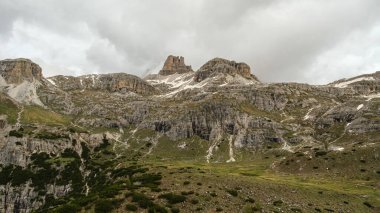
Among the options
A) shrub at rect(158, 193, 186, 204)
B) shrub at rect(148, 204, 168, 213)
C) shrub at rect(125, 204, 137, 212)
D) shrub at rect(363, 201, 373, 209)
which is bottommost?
shrub at rect(363, 201, 373, 209)

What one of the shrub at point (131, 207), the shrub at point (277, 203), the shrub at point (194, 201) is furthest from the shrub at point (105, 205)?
the shrub at point (277, 203)

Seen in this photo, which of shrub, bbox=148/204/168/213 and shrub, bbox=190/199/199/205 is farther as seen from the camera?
shrub, bbox=190/199/199/205

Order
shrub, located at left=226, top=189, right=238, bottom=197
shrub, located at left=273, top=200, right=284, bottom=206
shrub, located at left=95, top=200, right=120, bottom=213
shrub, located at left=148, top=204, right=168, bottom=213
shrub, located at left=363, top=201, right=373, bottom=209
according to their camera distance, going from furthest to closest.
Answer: shrub, located at left=363, top=201, right=373, bottom=209
shrub, located at left=226, top=189, right=238, bottom=197
shrub, located at left=273, top=200, right=284, bottom=206
shrub, located at left=148, top=204, right=168, bottom=213
shrub, located at left=95, top=200, right=120, bottom=213

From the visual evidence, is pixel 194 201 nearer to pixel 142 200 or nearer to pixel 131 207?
pixel 142 200

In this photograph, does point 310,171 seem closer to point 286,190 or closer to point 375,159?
point 375,159

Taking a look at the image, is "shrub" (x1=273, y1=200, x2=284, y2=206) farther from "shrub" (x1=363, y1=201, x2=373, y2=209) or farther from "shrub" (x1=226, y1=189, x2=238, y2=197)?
"shrub" (x1=363, y1=201, x2=373, y2=209)

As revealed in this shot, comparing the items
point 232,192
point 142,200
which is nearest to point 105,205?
point 142,200

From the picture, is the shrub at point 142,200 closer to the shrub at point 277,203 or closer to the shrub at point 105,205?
the shrub at point 105,205

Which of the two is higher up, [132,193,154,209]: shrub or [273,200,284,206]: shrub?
[132,193,154,209]: shrub

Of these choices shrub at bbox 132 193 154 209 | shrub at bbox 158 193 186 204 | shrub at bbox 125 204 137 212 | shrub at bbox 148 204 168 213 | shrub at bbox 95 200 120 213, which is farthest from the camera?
shrub at bbox 158 193 186 204

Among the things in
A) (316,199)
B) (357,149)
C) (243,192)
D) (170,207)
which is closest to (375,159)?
(357,149)

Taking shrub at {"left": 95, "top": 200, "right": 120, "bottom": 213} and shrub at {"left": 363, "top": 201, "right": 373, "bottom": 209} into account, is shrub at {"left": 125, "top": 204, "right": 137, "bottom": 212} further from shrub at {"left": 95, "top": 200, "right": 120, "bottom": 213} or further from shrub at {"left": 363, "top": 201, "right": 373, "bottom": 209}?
shrub at {"left": 363, "top": 201, "right": 373, "bottom": 209}

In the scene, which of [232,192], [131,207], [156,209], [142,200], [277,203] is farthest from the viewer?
[232,192]

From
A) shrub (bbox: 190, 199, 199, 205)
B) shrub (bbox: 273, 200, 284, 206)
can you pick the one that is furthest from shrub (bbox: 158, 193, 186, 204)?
shrub (bbox: 273, 200, 284, 206)
